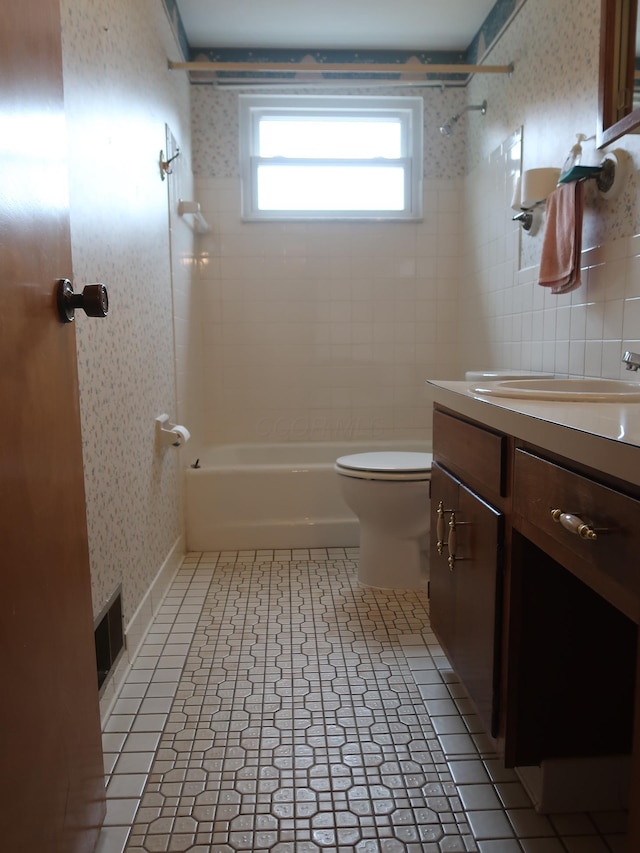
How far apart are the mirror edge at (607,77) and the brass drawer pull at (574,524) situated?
1.15 metres

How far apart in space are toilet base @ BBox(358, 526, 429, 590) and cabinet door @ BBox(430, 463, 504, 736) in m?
0.65

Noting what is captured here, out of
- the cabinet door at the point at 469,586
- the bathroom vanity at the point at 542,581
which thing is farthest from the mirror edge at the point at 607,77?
the cabinet door at the point at 469,586

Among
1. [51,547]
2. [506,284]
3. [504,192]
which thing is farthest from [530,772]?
[504,192]

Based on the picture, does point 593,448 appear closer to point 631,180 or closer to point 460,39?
point 631,180

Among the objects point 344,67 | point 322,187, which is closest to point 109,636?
point 344,67

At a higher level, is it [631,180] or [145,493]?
[631,180]

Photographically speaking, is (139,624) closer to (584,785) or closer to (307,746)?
(307,746)

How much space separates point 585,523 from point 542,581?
0.36 m

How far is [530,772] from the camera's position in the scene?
49.4 inches

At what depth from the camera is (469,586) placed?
136 cm

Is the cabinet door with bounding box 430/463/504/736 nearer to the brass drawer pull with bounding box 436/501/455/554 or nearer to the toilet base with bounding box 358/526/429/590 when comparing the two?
the brass drawer pull with bounding box 436/501/455/554

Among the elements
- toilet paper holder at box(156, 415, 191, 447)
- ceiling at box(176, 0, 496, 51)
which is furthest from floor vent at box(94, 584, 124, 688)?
ceiling at box(176, 0, 496, 51)

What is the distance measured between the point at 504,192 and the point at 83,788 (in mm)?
2656

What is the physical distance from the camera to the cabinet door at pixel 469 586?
1197 mm
